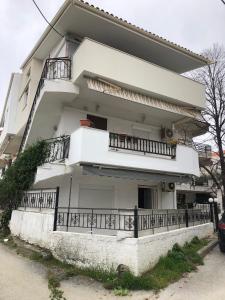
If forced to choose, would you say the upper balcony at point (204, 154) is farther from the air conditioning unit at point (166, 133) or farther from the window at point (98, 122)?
the window at point (98, 122)

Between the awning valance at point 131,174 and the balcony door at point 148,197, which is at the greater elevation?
the awning valance at point 131,174

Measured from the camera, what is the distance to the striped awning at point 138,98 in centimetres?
1294

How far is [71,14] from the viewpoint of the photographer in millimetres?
13609

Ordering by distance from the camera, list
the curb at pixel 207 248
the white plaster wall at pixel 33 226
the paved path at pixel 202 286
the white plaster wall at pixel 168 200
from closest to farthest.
→ 1. the paved path at pixel 202 286
2. the white plaster wall at pixel 33 226
3. the curb at pixel 207 248
4. the white plaster wall at pixel 168 200

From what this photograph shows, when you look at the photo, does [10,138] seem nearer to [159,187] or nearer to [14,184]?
[14,184]

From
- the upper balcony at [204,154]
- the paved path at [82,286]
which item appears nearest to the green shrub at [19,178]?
the paved path at [82,286]

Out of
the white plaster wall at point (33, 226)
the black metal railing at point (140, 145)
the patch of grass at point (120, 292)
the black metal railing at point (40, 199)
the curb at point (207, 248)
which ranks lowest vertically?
the patch of grass at point (120, 292)

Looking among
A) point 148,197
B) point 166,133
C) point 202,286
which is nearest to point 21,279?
point 202,286

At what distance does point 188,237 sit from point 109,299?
664cm

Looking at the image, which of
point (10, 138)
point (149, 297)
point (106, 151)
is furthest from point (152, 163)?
point (10, 138)

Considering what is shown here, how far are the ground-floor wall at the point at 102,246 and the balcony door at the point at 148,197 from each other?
493 cm

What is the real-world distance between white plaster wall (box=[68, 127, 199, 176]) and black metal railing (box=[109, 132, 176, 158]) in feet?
1.12

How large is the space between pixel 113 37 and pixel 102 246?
1140 centimetres

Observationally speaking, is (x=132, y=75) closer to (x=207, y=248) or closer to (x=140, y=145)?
(x=140, y=145)
